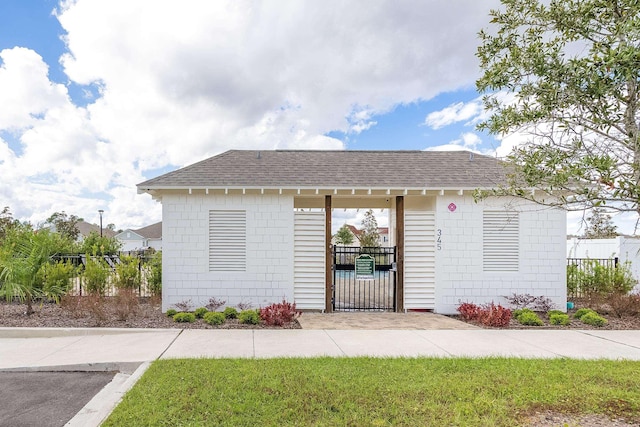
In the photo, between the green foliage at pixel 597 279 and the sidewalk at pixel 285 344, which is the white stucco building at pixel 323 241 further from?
the sidewalk at pixel 285 344

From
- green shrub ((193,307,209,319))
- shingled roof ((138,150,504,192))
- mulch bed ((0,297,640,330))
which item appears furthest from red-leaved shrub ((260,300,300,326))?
shingled roof ((138,150,504,192))

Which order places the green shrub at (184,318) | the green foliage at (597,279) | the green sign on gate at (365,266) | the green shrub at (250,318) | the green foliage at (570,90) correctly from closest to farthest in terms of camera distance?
the green foliage at (570,90), the green shrub at (250,318), the green shrub at (184,318), the green sign on gate at (365,266), the green foliage at (597,279)

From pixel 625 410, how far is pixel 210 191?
342 inches

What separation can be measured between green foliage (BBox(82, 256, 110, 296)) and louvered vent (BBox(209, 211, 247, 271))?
361 cm

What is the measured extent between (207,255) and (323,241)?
301 cm

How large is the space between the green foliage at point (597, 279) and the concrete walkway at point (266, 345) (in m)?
3.00

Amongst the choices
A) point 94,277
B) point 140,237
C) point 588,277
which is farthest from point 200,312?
point 140,237

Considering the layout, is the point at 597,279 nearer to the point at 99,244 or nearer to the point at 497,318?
the point at 497,318

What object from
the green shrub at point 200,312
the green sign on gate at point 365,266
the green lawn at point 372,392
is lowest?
the green shrub at point 200,312

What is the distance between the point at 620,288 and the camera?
1034cm

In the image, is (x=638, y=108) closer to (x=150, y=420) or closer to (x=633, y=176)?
(x=633, y=176)

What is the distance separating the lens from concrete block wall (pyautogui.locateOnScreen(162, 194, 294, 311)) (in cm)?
948

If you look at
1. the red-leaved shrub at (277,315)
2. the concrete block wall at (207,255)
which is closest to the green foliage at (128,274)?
the concrete block wall at (207,255)

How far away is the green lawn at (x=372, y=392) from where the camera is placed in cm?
369
